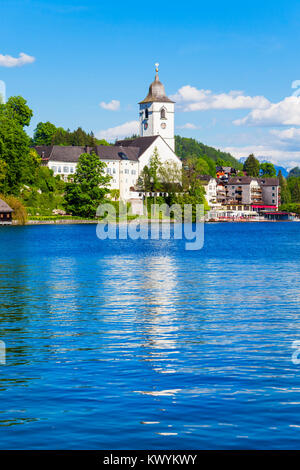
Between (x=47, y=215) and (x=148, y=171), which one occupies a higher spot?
(x=148, y=171)

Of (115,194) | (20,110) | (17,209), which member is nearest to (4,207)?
(17,209)

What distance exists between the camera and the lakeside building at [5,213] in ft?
409

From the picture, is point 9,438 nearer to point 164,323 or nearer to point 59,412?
point 59,412

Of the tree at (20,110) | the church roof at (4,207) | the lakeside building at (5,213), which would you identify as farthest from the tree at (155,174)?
the church roof at (4,207)

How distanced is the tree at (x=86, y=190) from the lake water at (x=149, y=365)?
117 metres

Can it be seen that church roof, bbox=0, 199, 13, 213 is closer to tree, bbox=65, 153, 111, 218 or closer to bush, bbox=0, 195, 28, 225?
bush, bbox=0, 195, 28, 225

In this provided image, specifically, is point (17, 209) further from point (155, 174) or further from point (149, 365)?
point (149, 365)

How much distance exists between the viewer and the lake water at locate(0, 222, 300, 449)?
46.0 feet

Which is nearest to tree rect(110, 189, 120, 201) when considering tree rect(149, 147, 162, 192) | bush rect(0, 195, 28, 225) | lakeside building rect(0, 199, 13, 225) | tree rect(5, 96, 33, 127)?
tree rect(149, 147, 162, 192)

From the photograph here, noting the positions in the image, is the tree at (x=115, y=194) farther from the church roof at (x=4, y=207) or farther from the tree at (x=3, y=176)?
the church roof at (x=4, y=207)

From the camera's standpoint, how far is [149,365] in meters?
19.6

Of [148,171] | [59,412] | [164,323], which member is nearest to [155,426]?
[59,412]

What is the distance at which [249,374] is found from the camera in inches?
726

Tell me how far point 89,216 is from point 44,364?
142194 mm
